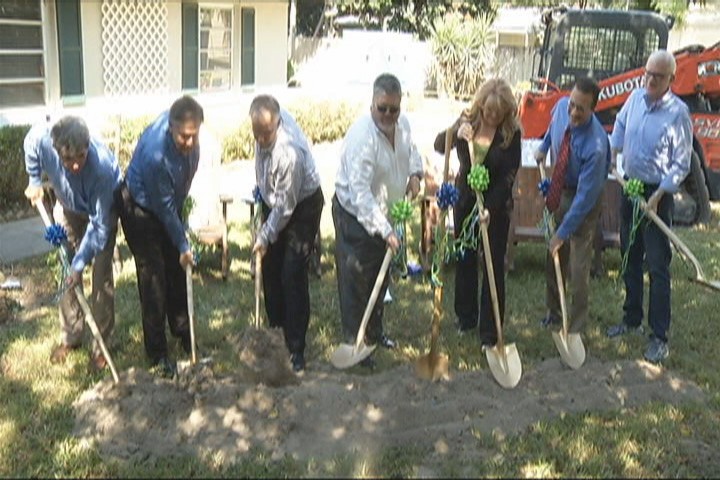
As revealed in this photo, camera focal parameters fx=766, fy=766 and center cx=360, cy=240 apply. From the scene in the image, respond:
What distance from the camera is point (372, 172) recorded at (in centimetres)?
453

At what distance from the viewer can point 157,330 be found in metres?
4.65

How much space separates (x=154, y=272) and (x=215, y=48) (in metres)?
10.4

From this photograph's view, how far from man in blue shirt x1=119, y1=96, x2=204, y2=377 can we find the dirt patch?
419mm

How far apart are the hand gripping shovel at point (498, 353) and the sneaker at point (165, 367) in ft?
6.45

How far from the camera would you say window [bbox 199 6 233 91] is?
13.9 metres

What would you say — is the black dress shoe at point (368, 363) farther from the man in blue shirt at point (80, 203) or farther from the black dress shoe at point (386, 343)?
the man in blue shirt at point (80, 203)

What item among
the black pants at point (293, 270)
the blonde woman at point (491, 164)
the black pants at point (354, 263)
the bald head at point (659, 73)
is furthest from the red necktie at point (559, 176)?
the black pants at point (293, 270)

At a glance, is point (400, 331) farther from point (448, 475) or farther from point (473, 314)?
point (448, 475)

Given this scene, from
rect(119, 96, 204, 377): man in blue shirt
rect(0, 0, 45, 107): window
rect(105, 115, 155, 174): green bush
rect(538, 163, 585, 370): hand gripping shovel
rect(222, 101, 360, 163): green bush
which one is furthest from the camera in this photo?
rect(222, 101, 360, 163): green bush

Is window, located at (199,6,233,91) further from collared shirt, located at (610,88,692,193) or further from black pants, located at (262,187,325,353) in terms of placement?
collared shirt, located at (610,88,692,193)

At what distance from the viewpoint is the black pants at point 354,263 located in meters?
4.70

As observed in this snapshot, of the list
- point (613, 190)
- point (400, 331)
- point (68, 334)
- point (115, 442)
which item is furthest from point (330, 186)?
point (115, 442)

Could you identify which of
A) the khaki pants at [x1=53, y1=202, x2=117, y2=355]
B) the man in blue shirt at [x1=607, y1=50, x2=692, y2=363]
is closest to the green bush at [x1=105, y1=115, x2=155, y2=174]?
the khaki pants at [x1=53, y1=202, x2=117, y2=355]

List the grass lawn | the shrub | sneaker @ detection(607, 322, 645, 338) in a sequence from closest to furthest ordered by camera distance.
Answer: the grass lawn
sneaker @ detection(607, 322, 645, 338)
the shrub
